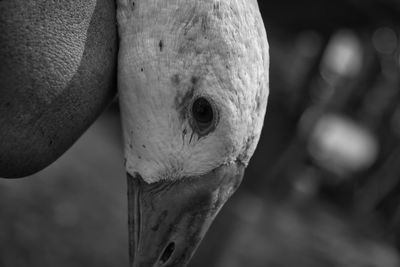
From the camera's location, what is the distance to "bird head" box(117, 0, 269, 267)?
77.7 inches

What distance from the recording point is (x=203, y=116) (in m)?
2.03

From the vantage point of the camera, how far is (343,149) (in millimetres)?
10562

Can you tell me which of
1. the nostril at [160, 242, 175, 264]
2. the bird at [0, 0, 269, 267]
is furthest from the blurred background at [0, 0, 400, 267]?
the nostril at [160, 242, 175, 264]

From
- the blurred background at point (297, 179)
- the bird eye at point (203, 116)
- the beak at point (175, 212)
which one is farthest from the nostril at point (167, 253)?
the blurred background at point (297, 179)

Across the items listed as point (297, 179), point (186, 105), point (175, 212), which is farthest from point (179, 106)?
point (297, 179)

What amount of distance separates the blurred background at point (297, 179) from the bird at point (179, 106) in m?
2.43

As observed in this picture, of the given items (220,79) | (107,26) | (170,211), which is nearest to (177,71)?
(220,79)

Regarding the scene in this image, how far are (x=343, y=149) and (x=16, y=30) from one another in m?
9.11

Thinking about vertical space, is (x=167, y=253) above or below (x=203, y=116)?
below

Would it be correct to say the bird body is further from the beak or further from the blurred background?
the blurred background

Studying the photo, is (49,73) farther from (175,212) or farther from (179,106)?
(175,212)

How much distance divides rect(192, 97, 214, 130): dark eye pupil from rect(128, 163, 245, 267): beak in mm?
145

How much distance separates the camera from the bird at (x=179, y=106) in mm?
1972

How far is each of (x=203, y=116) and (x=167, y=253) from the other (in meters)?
0.47
